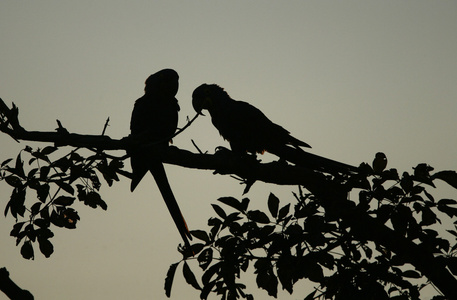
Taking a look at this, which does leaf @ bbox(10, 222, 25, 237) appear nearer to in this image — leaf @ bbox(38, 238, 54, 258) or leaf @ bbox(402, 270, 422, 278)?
leaf @ bbox(38, 238, 54, 258)

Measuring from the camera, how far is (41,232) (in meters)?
3.12

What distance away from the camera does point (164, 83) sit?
546 centimetres

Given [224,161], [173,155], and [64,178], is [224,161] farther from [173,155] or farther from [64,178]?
[64,178]

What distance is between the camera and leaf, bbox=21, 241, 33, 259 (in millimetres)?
3099

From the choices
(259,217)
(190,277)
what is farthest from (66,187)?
(259,217)

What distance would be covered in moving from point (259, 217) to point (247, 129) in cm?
230

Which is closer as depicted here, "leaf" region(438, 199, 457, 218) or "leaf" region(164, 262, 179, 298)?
"leaf" region(438, 199, 457, 218)

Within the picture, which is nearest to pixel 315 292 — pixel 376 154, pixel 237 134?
pixel 376 154

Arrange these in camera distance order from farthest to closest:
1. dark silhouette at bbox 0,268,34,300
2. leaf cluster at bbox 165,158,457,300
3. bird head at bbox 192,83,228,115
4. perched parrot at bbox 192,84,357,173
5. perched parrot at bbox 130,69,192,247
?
1. bird head at bbox 192,83,228,115
2. perched parrot at bbox 130,69,192,247
3. perched parrot at bbox 192,84,357,173
4. leaf cluster at bbox 165,158,457,300
5. dark silhouette at bbox 0,268,34,300

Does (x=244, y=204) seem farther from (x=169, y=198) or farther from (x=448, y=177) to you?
(x=169, y=198)

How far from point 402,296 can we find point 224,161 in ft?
5.25

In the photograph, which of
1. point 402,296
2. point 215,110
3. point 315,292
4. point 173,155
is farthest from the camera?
point 215,110

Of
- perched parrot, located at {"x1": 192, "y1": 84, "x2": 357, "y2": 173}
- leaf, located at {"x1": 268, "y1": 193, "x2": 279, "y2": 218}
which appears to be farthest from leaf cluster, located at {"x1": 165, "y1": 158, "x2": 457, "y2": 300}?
perched parrot, located at {"x1": 192, "y1": 84, "x2": 357, "y2": 173}

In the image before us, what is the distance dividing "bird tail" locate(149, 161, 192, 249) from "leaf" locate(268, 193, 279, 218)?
6.12 feet
